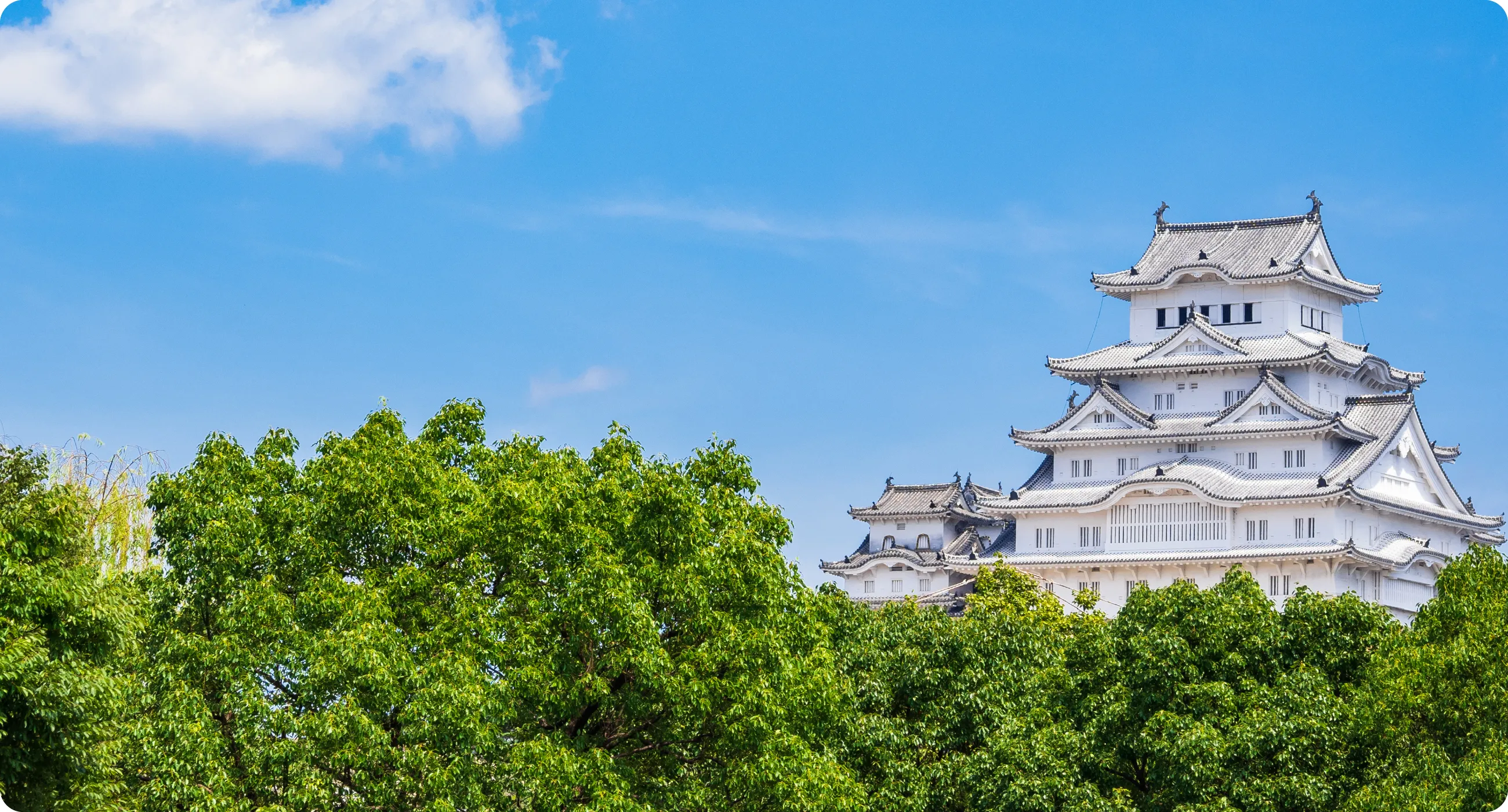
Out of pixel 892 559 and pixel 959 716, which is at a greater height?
pixel 892 559

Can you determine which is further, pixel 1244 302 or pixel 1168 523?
pixel 1244 302

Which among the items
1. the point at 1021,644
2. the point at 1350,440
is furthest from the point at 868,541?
the point at 1021,644

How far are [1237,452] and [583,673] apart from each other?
44.4 meters

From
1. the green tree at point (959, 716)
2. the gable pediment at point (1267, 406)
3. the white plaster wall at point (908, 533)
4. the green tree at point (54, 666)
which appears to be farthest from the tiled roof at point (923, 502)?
the green tree at point (54, 666)

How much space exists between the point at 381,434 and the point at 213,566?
10.3 ft

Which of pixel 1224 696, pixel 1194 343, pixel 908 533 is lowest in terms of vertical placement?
pixel 1224 696

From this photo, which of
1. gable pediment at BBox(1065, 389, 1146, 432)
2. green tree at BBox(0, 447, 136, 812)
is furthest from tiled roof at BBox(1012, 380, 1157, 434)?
green tree at BBox(0, 447, 136, 812)

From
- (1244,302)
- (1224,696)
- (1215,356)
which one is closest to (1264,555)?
(1215,356)

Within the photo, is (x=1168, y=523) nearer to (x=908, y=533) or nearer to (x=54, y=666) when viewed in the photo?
(x=908, y=533)

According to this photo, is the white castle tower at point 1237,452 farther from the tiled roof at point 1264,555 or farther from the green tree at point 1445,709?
the green tree at point 1445,709

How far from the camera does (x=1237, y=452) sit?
68.9 meters

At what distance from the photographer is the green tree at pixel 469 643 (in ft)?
87.2

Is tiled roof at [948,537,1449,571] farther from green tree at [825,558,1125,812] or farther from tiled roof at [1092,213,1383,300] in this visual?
green tree at [825,558,1125,812]

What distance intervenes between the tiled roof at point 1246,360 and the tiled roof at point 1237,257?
1.99 meters
